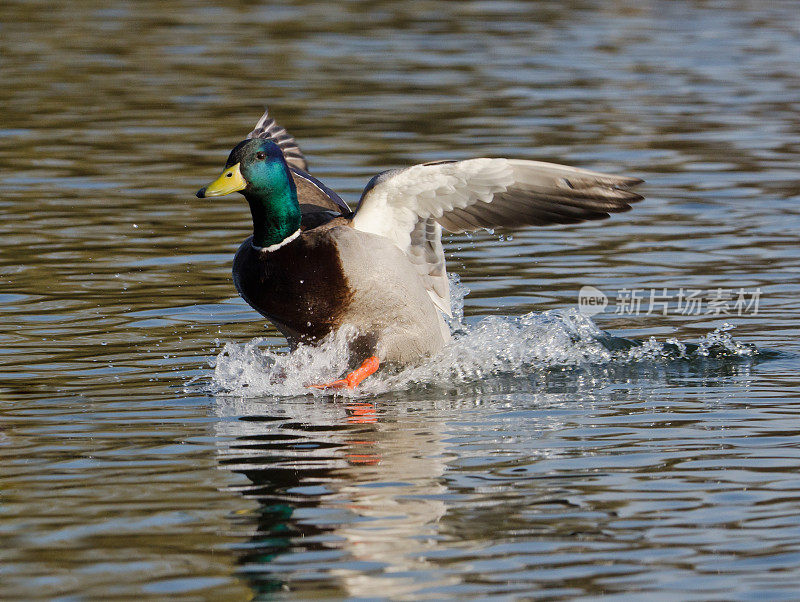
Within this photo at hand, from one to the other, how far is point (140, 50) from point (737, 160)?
1138 cm

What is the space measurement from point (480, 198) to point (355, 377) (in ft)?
4.31

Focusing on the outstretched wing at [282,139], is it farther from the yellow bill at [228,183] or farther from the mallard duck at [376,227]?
the yellow bill at [228,183]

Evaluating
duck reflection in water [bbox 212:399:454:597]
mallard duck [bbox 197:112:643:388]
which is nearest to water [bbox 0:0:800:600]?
duck reflection in water [bbox 212:399:454:597]

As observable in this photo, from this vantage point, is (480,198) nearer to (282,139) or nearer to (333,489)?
(333,489)

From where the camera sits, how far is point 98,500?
19.6 ft

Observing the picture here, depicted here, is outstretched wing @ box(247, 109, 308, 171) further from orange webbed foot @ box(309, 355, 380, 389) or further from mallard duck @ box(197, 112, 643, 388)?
orange webbed foot @ box(309, 355, 380, 389)

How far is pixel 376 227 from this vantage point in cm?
839

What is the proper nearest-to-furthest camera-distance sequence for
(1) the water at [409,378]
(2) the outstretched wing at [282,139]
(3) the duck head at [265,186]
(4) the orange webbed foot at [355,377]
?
(1) the water at [409,378]
(3) the duck head at [265,186]
(4) the orange webbed foot at [355,377]
(2) the outstretched wing at [282,139]

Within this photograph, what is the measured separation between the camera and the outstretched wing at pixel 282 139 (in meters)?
10.6

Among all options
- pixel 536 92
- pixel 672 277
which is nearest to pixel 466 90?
pixel 536 92

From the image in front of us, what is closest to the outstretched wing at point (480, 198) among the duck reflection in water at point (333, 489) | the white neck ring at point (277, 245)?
the white neck ring at point (277, 245)

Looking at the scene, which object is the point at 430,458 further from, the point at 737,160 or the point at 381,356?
the point at 737,160

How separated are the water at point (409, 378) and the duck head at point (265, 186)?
0.77 metres

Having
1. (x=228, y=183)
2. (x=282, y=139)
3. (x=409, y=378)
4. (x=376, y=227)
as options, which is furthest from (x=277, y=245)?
(x=282, y=139)
